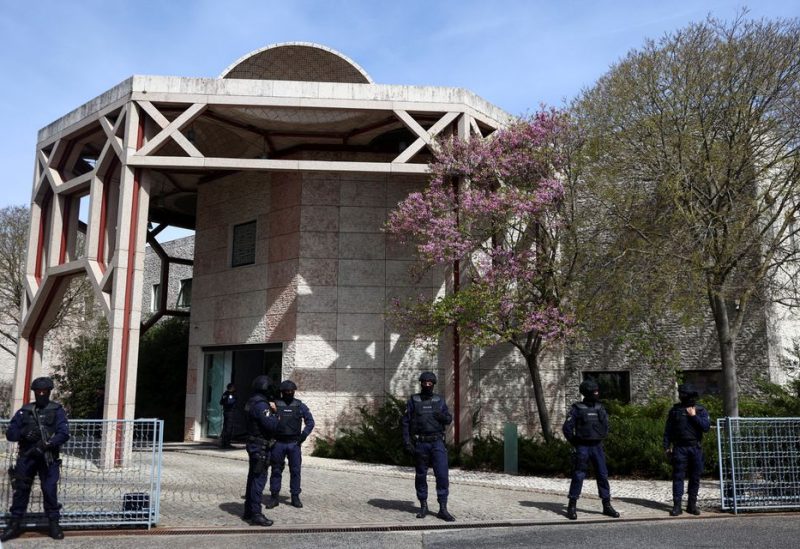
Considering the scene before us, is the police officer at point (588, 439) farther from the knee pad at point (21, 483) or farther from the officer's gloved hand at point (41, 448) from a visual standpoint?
the knee pad at point (21, 483)

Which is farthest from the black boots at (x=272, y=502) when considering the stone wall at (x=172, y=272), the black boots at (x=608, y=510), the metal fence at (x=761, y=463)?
the stone wall at (x=172, y=272)

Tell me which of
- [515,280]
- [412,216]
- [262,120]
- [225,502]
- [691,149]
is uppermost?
[262,120]

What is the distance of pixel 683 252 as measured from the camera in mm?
12984

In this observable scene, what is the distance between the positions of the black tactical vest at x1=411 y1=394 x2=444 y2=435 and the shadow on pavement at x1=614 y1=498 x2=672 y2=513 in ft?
10.1

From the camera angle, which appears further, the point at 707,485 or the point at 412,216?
the point at 412,216

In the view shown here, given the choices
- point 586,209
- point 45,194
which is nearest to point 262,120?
point 45,194

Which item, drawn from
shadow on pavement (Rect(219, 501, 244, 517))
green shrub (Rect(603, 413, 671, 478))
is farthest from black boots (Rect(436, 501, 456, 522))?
green shrub (Rect(603, 413, 671, 478))

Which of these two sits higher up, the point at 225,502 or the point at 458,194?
the point at 458,194

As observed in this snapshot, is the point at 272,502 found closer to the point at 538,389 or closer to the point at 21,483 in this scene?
the point at 21,483

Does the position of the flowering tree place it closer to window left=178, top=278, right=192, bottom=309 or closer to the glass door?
the glass door

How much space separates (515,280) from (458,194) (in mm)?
2148

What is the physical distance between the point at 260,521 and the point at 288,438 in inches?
55.0

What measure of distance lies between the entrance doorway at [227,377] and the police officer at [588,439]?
10206mm

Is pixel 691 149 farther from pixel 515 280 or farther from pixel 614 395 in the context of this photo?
pixel 614 395
